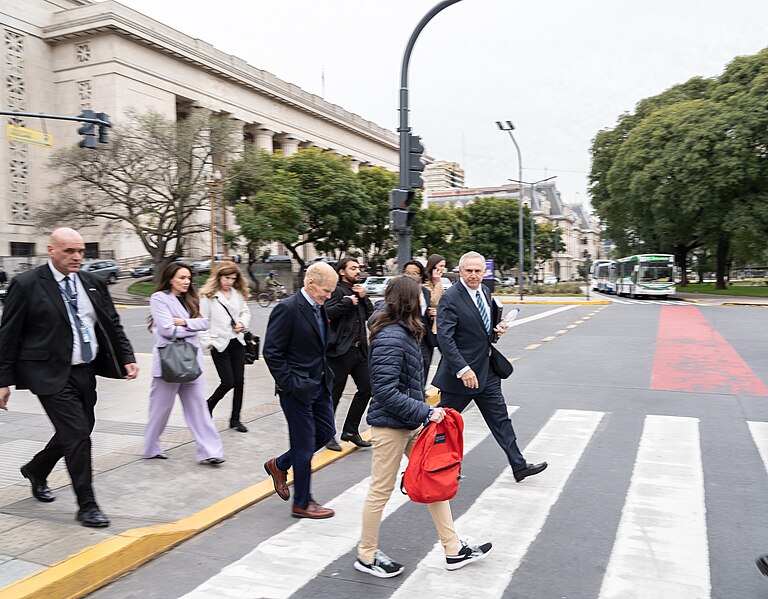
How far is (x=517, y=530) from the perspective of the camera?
14.2 feet

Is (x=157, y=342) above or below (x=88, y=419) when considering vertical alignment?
above

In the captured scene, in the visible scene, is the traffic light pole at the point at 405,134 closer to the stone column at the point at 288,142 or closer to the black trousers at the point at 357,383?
the black trousers at the point at 357,383

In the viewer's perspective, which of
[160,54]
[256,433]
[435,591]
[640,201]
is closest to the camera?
[435,591]

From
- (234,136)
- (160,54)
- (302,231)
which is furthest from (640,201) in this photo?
(160,54)

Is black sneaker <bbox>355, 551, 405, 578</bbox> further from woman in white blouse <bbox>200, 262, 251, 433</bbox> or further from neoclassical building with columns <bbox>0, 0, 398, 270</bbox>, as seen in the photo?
neoclassical building with columns <bbox>0, 0, 398, 270</bbox>

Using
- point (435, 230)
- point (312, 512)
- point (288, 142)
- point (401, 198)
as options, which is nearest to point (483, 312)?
point (312, 512)

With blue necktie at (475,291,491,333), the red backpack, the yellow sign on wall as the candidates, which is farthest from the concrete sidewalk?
the yellow sign on wall

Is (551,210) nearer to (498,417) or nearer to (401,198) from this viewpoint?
(401,198)

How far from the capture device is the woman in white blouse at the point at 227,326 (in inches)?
260

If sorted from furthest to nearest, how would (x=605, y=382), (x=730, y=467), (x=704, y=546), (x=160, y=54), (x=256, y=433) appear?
(x=160, y=54)
(x=605, y=382)
(x=256, y=433)
(x=730, y=467)
(x=704, y=546)

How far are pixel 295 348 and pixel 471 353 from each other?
1.49 m

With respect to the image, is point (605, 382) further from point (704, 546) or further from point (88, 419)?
point (88, 419)

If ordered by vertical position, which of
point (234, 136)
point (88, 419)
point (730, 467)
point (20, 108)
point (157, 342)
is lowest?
point (730, 467)

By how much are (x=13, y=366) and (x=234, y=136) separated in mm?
Result: 39653
